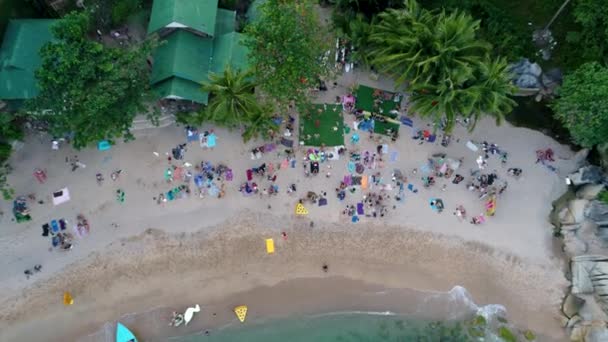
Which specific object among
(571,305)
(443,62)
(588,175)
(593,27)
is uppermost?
(593,27)

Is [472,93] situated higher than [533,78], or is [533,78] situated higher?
[533,78]

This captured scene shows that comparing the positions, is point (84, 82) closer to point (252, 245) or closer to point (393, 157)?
point (252, 245)

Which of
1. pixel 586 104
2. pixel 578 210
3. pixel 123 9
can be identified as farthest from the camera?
pixel 578 210

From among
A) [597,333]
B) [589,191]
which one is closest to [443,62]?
[589,191]

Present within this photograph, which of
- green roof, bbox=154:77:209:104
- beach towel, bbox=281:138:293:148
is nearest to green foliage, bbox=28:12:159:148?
green roof, bbox=154:77:209:104

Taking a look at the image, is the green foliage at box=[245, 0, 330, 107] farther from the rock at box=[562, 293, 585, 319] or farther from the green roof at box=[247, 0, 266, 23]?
the rock at box=[562, 293, 585, 319]

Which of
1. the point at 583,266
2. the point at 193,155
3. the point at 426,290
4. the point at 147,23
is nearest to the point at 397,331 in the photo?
the point at 426,290

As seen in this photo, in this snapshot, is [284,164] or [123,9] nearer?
[123,9]

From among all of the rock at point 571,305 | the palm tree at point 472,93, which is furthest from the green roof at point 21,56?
the rock at point 571,305
